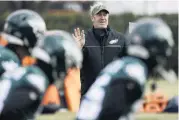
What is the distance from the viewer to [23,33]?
4039mm

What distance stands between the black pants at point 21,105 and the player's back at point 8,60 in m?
0.42

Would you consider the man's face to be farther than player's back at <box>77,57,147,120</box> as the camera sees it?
Yes

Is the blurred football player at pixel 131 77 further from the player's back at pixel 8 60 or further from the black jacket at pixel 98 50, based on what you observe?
the black jacket at pixel 98 50

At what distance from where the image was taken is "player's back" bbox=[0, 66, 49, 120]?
351 cm

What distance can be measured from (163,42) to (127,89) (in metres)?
0.30

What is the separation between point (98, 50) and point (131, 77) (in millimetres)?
1852

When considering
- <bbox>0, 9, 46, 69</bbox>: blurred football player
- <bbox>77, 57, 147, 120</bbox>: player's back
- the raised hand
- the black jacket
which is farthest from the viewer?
the black jacket

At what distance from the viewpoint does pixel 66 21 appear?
22766 mm

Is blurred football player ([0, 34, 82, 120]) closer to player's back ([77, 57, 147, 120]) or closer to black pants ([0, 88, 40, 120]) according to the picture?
black pants ([0, 88, 40, 120])

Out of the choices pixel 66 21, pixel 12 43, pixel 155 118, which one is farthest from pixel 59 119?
pixel 66 21

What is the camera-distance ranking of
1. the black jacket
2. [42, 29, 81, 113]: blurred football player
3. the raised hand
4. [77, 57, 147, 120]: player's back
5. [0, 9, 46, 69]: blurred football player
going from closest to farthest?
[77, 57, 147, 120]: player's back, [0, 9, 46, 69]: blurred football player, the raised hand, the black jacket, [42, 29, 81, 113]: blurred football player

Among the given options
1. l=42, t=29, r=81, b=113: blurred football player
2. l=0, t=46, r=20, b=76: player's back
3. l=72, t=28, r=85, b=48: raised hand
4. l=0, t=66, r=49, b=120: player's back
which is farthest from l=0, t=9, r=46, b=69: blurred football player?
l=42, t=29, r=81, b=113: blurred football player

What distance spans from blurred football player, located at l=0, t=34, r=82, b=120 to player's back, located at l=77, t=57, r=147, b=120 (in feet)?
0.77

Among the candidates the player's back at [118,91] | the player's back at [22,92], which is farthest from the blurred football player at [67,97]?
the player's back at [118,91]
